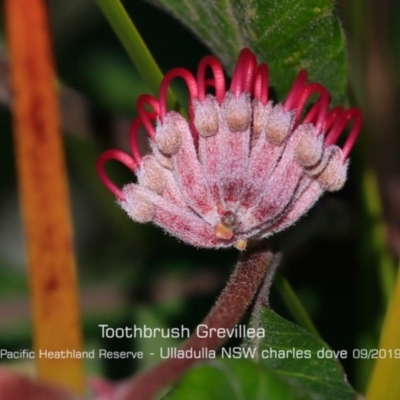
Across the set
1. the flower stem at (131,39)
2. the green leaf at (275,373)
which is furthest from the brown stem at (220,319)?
the flower stem at (131,39)

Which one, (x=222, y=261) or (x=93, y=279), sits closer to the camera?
(x=222, y=261)

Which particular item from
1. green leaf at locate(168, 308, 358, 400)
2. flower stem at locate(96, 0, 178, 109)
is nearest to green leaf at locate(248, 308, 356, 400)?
green leaf at locate(168, 308, 358, 400)

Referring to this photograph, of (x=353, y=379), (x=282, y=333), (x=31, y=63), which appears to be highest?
(x=31, y=63)

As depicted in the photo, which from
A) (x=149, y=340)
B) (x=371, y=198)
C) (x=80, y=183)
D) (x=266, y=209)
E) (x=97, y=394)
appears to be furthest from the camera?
(x=80, y=183)

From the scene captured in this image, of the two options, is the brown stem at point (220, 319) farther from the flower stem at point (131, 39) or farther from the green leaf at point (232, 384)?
the flower stem at point (131, 39)

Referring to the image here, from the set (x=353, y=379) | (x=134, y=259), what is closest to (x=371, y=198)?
(x=353, y=379)

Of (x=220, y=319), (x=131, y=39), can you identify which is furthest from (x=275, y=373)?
(x=131, y=39)

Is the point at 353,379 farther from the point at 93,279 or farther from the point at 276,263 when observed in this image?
the point at 93,279
